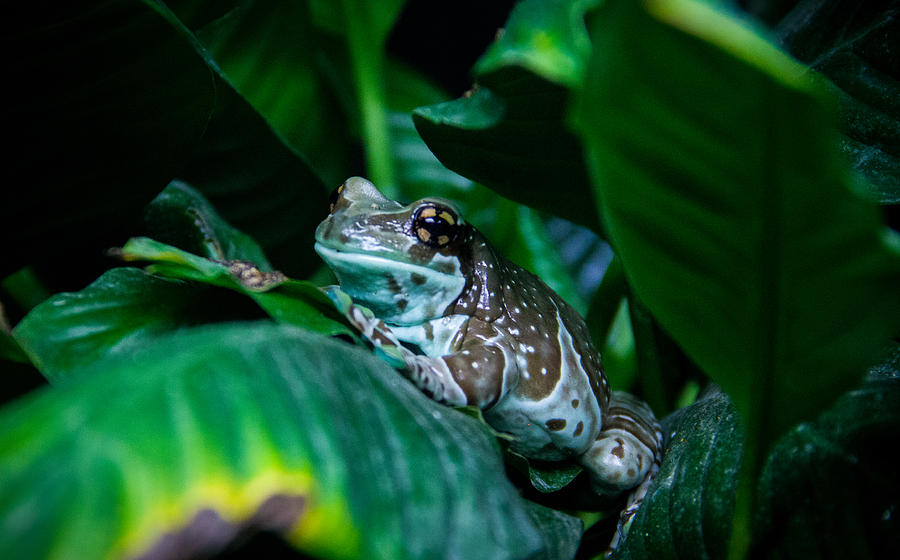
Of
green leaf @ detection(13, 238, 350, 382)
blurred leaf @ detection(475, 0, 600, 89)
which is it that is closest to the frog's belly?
green leaf @ detection(13, 238, 350, 382)

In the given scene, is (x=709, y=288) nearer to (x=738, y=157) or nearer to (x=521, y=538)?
(x=738, y=157)

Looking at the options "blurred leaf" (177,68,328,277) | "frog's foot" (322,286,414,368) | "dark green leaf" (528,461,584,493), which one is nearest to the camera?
"frog's foot" (322,286,414,368)

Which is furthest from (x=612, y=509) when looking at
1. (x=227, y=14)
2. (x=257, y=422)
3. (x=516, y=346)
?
(x=227, y=14)

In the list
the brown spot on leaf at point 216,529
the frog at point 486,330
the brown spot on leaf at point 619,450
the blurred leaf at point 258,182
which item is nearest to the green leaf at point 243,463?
the brown spot on leaf at point 216,529

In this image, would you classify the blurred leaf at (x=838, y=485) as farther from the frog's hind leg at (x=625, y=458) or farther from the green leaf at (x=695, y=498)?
the frog's hind leg at (x=625, y=458)

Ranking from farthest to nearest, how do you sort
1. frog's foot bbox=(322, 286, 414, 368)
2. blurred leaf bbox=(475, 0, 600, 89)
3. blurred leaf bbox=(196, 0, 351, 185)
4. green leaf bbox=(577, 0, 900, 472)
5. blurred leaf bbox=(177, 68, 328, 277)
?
blurred leaf bbox=(196, 0, 351, 185)
blurred leaf bbox=(177, 68, 328, 277)
frog's foot bbox=(322, 286, 414, 368)
blurred leaf bbox=(475, 0, 600, 89)
green leaf bbox=(577, 0, 900, 472)

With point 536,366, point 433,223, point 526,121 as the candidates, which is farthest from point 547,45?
point 536,366

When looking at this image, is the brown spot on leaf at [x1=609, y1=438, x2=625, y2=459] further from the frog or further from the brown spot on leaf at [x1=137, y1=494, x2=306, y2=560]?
→ the brown spot on leaf at [x1=137, y1=494, x2=306, y2=560]

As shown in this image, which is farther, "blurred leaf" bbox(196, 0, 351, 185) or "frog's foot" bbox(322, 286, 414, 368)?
"blurred leaf" bbox(196, 0, 351, 185)
